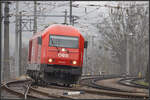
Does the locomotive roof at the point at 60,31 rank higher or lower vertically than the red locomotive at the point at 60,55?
higher

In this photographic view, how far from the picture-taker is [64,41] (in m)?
18.3

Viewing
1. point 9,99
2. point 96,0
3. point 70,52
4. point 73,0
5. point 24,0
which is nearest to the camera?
point 9,99

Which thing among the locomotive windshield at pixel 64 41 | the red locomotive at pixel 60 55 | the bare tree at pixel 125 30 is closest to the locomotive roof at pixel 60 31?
the red locomotive at pixel 60 55

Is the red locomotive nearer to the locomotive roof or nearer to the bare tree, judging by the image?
the locomotive roof

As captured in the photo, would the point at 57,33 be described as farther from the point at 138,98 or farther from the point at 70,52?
the point at 138,98

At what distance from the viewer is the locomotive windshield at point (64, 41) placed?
59.7ft

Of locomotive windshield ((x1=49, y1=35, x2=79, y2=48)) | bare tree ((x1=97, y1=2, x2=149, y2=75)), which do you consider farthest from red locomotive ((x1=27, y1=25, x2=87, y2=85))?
bare tree ((x1=97, y1=2, x2=149, y2=75))

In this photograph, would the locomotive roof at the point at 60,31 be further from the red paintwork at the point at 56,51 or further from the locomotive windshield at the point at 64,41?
the locomotive windshield at the point at 64,41

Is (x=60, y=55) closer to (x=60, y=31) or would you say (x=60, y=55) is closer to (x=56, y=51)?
(x=56, y=51)

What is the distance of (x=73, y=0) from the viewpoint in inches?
1377

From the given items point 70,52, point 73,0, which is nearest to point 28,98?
point 70,52

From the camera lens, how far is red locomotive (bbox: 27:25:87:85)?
1791 cm

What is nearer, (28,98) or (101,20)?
(28,98)

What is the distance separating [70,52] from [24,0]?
35.8 ft
